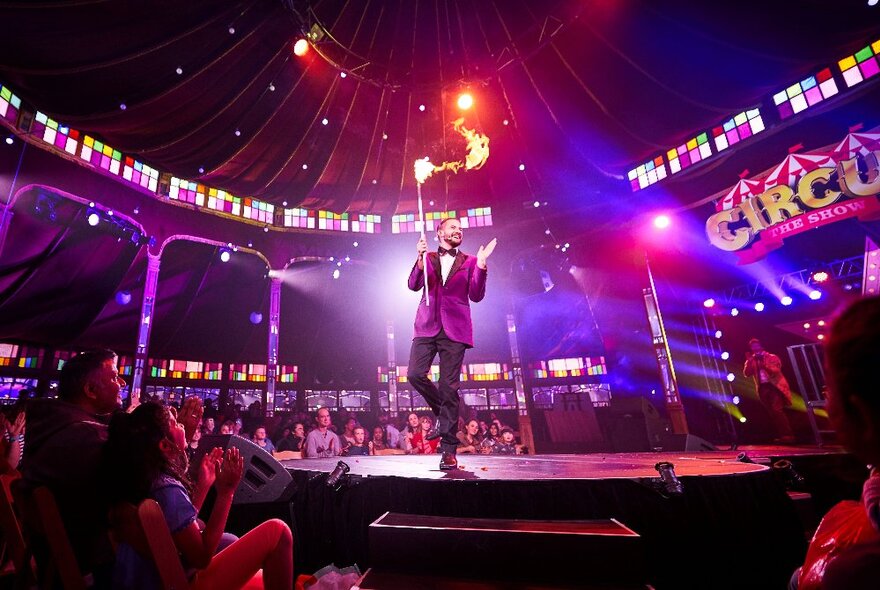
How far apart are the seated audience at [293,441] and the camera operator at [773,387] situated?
10.4 metres

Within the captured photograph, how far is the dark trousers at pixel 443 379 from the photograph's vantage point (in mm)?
3654

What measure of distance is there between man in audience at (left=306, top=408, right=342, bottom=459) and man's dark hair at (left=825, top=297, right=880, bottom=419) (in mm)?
8364

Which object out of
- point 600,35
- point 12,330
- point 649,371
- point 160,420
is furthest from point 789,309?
point 12,330

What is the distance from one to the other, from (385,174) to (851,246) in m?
11.8

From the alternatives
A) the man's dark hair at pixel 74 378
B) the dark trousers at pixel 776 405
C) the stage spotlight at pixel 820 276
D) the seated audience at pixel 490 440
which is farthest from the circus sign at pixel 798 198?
the man's dark hair at pixel 74 378

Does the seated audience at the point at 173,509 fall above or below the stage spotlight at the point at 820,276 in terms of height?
below

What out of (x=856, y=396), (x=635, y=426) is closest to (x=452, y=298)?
(x=856, y=396)

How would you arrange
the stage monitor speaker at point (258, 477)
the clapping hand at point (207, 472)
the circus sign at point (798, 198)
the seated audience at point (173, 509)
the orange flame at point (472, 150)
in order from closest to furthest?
the seated audience at point (173, 509) → the clapping hand at point (207, 472) → the stage monitor speaker at point (258, 477) → the circus sign at point (798, 198) → the orange flame at point (472, 150)

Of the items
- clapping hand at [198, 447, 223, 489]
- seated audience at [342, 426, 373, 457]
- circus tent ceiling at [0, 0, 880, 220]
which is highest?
circus tent ceiling at [0, 0, 880, 220]

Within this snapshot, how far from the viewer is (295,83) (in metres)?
10.1

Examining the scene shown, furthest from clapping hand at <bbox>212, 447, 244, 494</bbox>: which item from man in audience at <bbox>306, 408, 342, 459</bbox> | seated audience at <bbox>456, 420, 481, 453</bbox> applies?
seated audience at <bbox>456, 420, 481, 453</bbox>

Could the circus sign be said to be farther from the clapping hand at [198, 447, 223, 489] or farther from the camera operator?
the clapping hand at [198, 447, 223, 489]

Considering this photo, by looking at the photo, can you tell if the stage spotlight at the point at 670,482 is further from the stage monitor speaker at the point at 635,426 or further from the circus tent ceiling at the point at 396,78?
the circus tent ceiling at the point at 396,78

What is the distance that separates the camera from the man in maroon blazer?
3.67m
